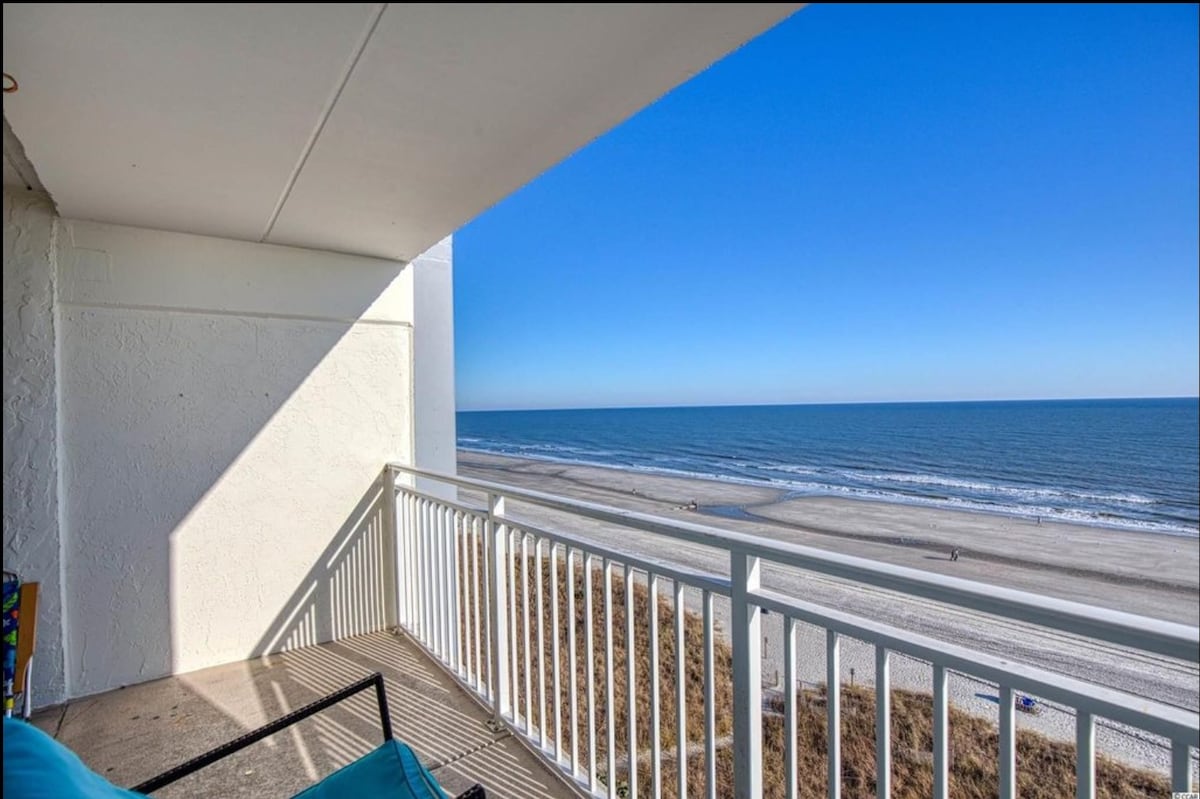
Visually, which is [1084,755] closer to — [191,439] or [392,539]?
[392,539]

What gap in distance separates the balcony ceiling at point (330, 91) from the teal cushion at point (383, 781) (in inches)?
68.4

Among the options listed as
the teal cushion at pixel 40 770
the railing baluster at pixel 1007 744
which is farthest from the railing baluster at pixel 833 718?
the teal cushion at pixel 40 770

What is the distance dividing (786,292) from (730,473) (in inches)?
364

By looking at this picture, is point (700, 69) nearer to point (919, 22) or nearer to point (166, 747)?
point (919, 22)

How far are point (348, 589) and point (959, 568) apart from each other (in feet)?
41.3

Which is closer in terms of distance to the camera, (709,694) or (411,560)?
(709,694)

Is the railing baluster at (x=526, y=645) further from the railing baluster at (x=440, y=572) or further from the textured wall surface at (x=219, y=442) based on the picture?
the textured wall surface at (x=219, y=442)

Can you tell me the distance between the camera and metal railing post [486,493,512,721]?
7.86 feet

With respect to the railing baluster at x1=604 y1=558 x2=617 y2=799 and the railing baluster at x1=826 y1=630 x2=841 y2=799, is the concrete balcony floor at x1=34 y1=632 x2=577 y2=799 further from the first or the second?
the railing baluster at x1=826 y1=630 x2=841 y2=799

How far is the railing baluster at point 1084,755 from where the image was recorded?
0.93m

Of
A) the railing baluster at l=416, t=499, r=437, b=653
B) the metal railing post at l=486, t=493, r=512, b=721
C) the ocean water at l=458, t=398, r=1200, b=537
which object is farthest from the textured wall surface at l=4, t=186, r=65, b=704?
the ocean water at l=458, t=398, r=1200, b=537

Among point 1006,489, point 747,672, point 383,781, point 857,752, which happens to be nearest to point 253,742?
point 383,781

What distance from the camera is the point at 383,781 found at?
4.38 ft

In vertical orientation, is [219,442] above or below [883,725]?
above
